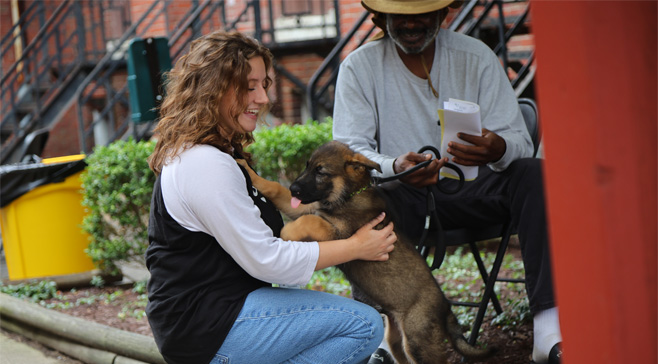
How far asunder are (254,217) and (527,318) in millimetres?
2450

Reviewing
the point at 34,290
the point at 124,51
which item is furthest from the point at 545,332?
the point at 124,51

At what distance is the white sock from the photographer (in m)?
3.29

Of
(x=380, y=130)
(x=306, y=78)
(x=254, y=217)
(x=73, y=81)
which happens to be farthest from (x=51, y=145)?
(x=254, y=217)

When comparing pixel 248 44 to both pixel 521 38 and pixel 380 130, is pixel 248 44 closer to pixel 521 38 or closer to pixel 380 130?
pixel 380 130

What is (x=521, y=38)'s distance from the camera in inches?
399

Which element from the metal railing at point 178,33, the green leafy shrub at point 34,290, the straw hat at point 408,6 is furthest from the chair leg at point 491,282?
the metal railing at point 178,33

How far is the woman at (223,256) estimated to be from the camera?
277 cm

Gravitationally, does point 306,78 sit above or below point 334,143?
below

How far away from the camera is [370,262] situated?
3.34m

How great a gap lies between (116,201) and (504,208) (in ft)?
12.9

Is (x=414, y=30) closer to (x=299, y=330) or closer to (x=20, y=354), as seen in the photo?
(x=299, y=330)

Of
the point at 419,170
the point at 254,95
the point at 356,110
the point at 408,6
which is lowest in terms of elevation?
the point at 419,170

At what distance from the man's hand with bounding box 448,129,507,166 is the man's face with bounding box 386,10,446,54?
0.69m

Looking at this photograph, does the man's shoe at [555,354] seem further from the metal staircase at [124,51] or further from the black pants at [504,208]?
the metal staircase at [124,51]
